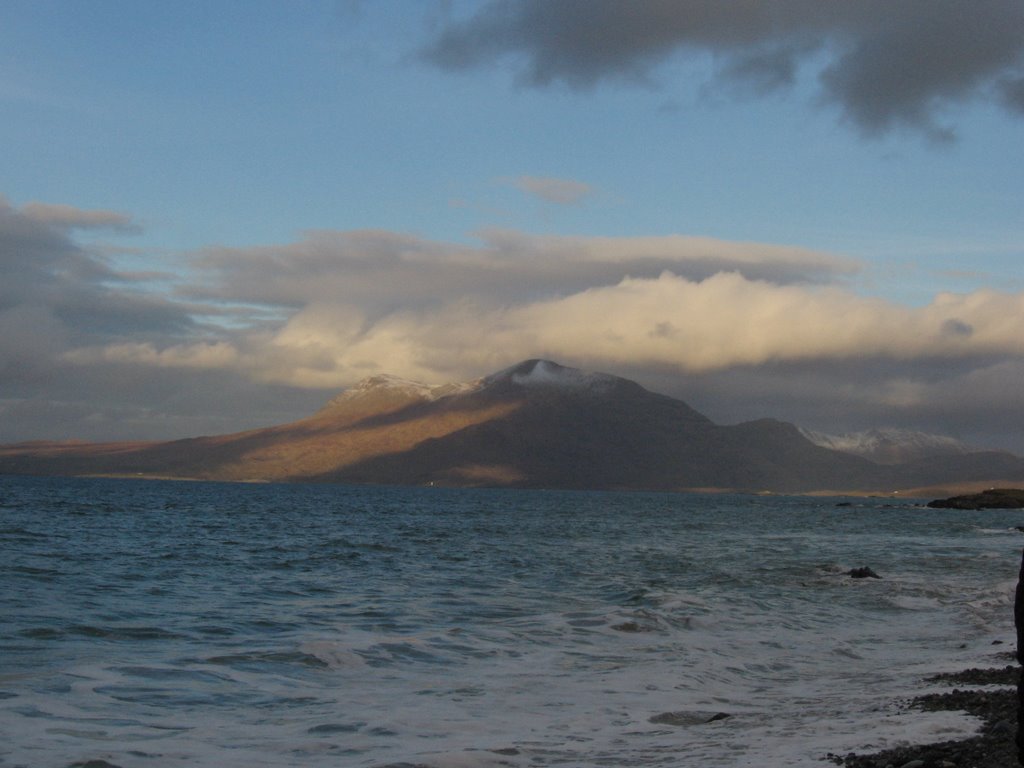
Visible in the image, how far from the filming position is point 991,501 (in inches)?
6614

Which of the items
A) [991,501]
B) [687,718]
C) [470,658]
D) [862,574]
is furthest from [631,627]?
[991,501]

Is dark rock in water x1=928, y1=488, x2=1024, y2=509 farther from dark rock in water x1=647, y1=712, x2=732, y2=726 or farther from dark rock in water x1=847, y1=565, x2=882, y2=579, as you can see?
dark rock in water x1=647, y1=712, x2=732, y2=726

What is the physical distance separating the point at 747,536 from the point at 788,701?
5754cm

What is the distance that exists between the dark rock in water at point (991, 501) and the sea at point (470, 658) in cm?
13503

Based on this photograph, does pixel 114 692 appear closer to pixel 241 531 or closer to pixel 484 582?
pixel 484 582

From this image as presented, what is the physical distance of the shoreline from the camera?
448 inches

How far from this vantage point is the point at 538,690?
1767 cm

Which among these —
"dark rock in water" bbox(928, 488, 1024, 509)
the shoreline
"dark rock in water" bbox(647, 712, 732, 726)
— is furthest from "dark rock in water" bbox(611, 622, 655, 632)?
"dark rock in water" bbox(928, 488, 1024, 509)

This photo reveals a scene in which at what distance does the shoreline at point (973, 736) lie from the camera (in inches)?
448

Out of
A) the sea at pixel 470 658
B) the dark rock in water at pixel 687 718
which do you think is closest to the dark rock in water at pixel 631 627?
the sea at pixel 470 658

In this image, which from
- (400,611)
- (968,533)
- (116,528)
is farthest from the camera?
(968,533)

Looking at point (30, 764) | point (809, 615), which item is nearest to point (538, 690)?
point (30, 764)

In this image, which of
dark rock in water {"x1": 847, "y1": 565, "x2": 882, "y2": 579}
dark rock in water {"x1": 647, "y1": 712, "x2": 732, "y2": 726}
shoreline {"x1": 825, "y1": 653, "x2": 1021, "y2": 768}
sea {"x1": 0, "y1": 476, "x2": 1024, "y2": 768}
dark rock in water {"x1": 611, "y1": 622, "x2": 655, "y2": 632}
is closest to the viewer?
shoreline {"x1": 825, "y1": 653, "x2": 1021, "y2": 768}

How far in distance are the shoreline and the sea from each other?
1.15ft
